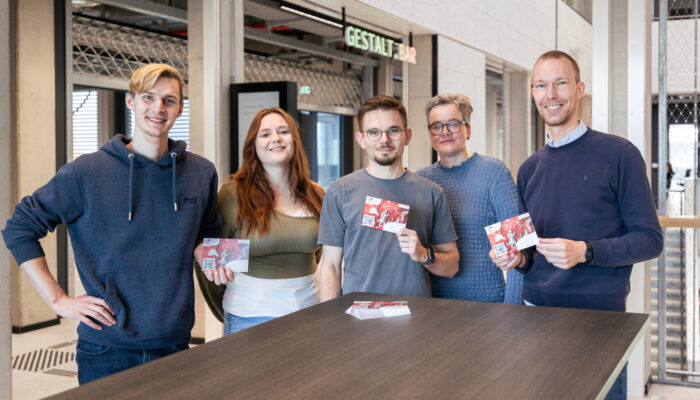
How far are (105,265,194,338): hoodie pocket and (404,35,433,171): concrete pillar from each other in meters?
6.31

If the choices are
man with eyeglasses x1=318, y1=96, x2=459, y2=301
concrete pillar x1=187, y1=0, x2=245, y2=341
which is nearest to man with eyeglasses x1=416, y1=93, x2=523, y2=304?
man with eyeglasses x1=318, y1=96, x2=459, y2=301

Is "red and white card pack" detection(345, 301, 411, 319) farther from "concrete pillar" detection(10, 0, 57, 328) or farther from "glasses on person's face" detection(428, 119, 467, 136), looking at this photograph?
"concrete pillar" detection(10, 0, 57, 328)

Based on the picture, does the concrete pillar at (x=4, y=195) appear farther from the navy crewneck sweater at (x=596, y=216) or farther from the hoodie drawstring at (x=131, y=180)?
the navy crewneck sweater at (x=596, y=216)

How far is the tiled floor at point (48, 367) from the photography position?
433 centimetres

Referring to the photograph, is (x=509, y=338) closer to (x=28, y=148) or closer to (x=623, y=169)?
(x=623, y=169)

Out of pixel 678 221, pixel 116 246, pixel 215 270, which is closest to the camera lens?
pixel 116 246

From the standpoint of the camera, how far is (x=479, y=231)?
111 inches

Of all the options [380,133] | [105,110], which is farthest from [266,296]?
[105,110]

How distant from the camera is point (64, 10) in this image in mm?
6180

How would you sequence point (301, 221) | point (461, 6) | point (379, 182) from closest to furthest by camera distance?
point (379, 182), point (301, 221), point (461, 6)

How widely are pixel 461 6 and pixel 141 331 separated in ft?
26.5

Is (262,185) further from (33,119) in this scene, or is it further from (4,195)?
(33,119)

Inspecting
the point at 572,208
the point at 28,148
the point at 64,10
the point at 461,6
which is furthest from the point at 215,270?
the point at 461,6

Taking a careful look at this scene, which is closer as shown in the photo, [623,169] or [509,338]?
[509,338]
